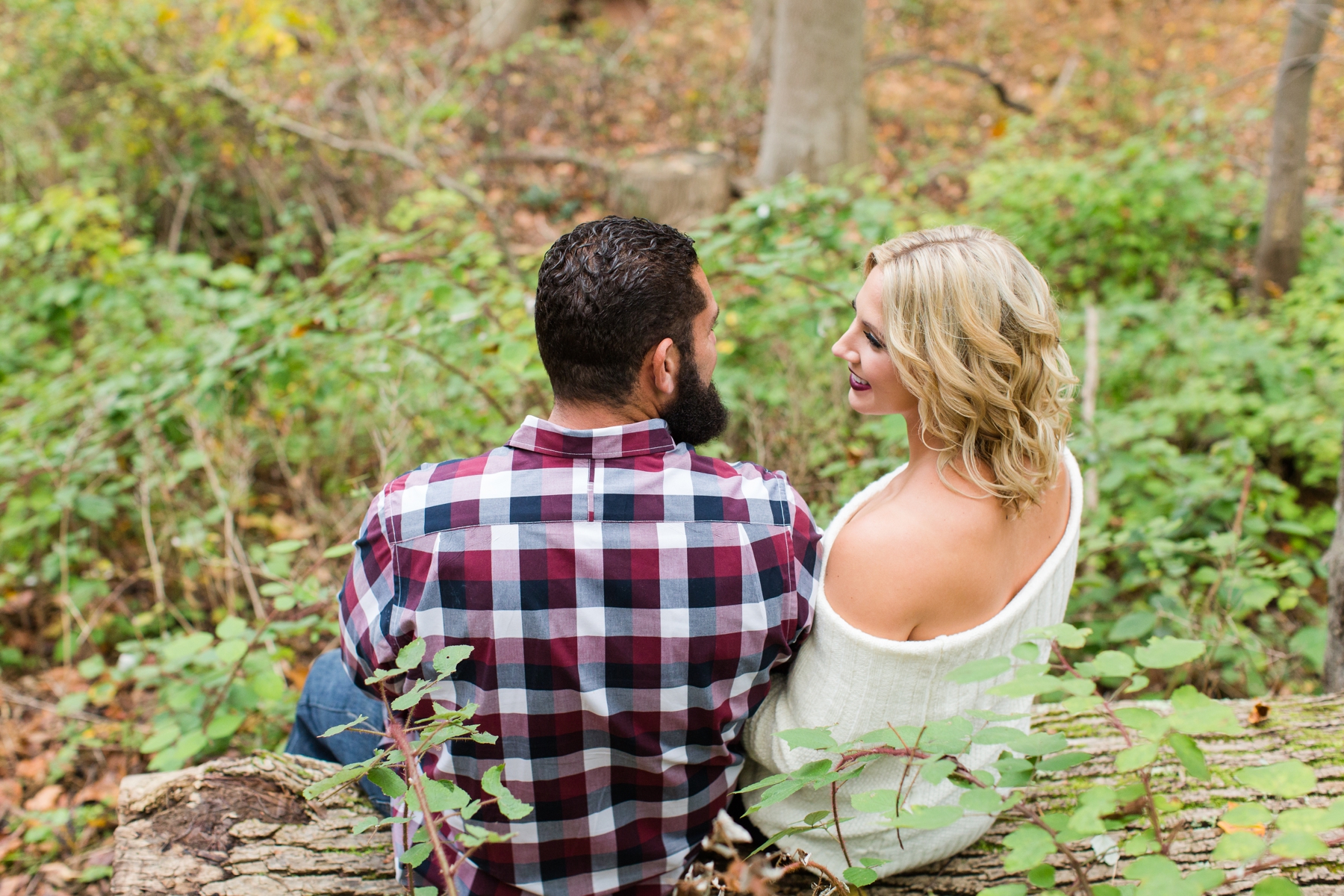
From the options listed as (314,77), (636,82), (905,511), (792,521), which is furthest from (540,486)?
(636,82)

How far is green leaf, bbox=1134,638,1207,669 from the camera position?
101 cm

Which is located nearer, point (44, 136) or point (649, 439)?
point (649, 439)

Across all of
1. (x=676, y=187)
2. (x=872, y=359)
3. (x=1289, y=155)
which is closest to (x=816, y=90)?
(x=676, y=187)

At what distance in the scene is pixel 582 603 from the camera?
1.43 meters

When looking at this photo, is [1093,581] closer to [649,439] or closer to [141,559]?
[649,439]

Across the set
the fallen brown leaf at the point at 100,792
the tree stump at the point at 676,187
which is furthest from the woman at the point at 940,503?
the tree stump at the point at 676,187

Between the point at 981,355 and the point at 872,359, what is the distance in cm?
21

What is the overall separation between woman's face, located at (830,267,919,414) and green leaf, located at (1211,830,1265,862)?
35.0 inches

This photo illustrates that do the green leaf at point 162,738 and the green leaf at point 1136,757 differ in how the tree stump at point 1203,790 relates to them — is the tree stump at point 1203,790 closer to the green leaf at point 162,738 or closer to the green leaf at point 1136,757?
the green leaf at point 1136,757

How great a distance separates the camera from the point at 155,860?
5.93 ft

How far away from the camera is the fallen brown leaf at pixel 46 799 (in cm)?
271

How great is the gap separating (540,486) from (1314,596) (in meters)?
3.66

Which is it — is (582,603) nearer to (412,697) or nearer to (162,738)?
(412,697)

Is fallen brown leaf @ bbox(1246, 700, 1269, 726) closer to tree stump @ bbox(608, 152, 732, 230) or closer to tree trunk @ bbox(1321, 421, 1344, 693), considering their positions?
tree trunk @ bbox(1321, 421, 1344, 693)
